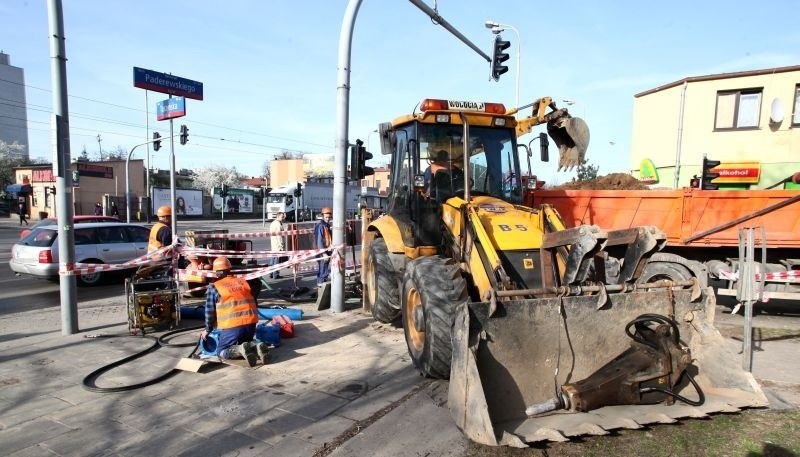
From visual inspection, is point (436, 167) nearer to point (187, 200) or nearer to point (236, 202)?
point (187, 200)

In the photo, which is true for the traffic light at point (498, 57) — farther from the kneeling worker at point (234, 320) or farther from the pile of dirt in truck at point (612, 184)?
the kneeling worker at point (234, 320)

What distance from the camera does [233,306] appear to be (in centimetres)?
573

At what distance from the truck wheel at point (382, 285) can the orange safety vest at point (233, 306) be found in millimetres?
2181

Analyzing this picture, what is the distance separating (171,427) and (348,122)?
5.87 m

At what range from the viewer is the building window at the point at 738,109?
706 inches

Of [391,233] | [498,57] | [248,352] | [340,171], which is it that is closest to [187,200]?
[498,57]

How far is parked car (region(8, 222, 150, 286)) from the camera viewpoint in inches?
416

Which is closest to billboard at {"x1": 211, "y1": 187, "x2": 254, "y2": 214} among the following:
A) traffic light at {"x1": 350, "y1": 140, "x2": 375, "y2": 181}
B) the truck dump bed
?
traffic light at {"x1": 350, "y1": 140, "x2": 375, "y2": 181}

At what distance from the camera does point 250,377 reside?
5.37 m

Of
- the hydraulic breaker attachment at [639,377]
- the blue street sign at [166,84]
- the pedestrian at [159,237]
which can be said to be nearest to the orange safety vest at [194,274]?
the pedestrian at [159,237]

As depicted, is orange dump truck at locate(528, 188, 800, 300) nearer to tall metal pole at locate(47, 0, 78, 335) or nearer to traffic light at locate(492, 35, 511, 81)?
traffic light at locate(492, 35, 511, 81)

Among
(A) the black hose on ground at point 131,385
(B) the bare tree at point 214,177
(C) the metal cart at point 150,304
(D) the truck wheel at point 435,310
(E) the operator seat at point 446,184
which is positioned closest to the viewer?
(D) the truck wheel at point 435,310

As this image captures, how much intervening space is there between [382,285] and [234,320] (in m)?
2.43

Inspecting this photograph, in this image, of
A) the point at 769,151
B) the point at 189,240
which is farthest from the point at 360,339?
the point at 769,151
